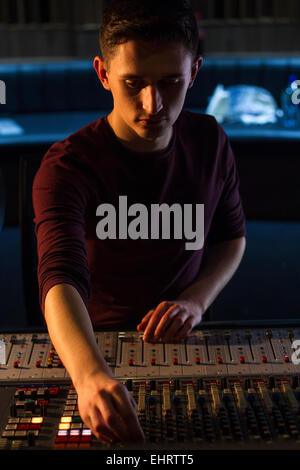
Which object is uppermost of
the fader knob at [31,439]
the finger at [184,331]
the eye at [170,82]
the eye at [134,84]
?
the eye at [170,82]

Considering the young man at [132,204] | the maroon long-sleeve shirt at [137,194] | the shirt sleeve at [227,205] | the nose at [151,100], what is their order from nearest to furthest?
the young man at [132,204] < the nose at [151,100] < the maroon long-sleeve shirt at [137,194] < the shirt sleeve at [227,205]

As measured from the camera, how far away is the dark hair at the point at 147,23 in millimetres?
973

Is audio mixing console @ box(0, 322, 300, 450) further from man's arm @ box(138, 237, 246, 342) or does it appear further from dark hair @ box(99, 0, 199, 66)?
dark hair @ box(99, 0, 199, 66)

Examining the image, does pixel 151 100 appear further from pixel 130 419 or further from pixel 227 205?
pixel 130 419

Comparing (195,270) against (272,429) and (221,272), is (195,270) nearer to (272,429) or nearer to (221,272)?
(221,272)

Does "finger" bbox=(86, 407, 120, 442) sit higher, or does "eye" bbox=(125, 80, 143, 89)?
"eye" bbox=(125, 80, 143, 89)

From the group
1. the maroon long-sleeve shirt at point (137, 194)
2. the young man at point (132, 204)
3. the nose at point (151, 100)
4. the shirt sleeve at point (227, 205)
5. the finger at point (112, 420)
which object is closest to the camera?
the finger at point (112, 420)

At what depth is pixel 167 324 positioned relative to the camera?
3.27 feet

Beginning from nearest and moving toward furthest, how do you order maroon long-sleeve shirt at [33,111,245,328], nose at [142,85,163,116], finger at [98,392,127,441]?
1. finger at [98,392,127,441]
2. nose at [142,85,163,116]
3. maroon long-sleeve shirt at [33,111,245,328]

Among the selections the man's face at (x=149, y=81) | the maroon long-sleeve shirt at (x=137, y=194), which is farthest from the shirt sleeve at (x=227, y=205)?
the man's face at (x=149, y=81)

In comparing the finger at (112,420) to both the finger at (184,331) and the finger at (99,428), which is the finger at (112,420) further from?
the finger at (184,331)

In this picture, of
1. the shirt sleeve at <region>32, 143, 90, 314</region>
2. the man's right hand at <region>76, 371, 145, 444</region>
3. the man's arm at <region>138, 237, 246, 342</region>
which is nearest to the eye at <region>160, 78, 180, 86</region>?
the shirt sleeve at <region>32, 143, 90, 314</region>

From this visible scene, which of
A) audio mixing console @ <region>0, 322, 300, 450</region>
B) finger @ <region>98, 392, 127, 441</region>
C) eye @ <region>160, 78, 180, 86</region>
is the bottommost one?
finger @ <region>98, 392, 127, 441</region>

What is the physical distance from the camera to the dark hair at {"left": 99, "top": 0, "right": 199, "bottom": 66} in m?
0.97
